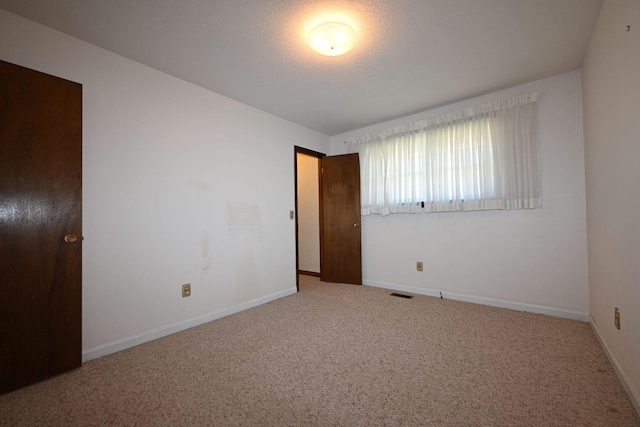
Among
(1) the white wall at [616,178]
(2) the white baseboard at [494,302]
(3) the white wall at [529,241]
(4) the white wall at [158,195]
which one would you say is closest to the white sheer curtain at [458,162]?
(3) the white wall at [529,241]

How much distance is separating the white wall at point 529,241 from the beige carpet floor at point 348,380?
0.38m

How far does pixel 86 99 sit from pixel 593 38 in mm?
3978

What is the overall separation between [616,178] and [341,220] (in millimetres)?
3102

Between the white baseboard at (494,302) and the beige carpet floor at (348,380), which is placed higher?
the white baseboard at (494,302)

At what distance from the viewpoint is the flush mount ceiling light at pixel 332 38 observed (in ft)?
6.41

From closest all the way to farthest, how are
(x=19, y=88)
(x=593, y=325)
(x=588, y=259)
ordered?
(x=19, y=88), (x=593, y=325), (x=588, y=259)

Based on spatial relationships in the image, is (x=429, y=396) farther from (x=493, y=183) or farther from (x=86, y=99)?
(x=86, y=99)

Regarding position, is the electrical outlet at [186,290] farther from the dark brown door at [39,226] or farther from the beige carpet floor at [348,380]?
the dark brown door at [39,226]

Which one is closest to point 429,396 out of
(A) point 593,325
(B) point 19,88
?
(A) point 593,325

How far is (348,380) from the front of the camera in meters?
1.73

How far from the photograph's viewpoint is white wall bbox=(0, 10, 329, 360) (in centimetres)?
210

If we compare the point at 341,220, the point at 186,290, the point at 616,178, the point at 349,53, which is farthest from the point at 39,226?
the point at 616,178

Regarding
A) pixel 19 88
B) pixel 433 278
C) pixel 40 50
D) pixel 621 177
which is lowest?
pixel 433 278

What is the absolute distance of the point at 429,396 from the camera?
1565 mm
